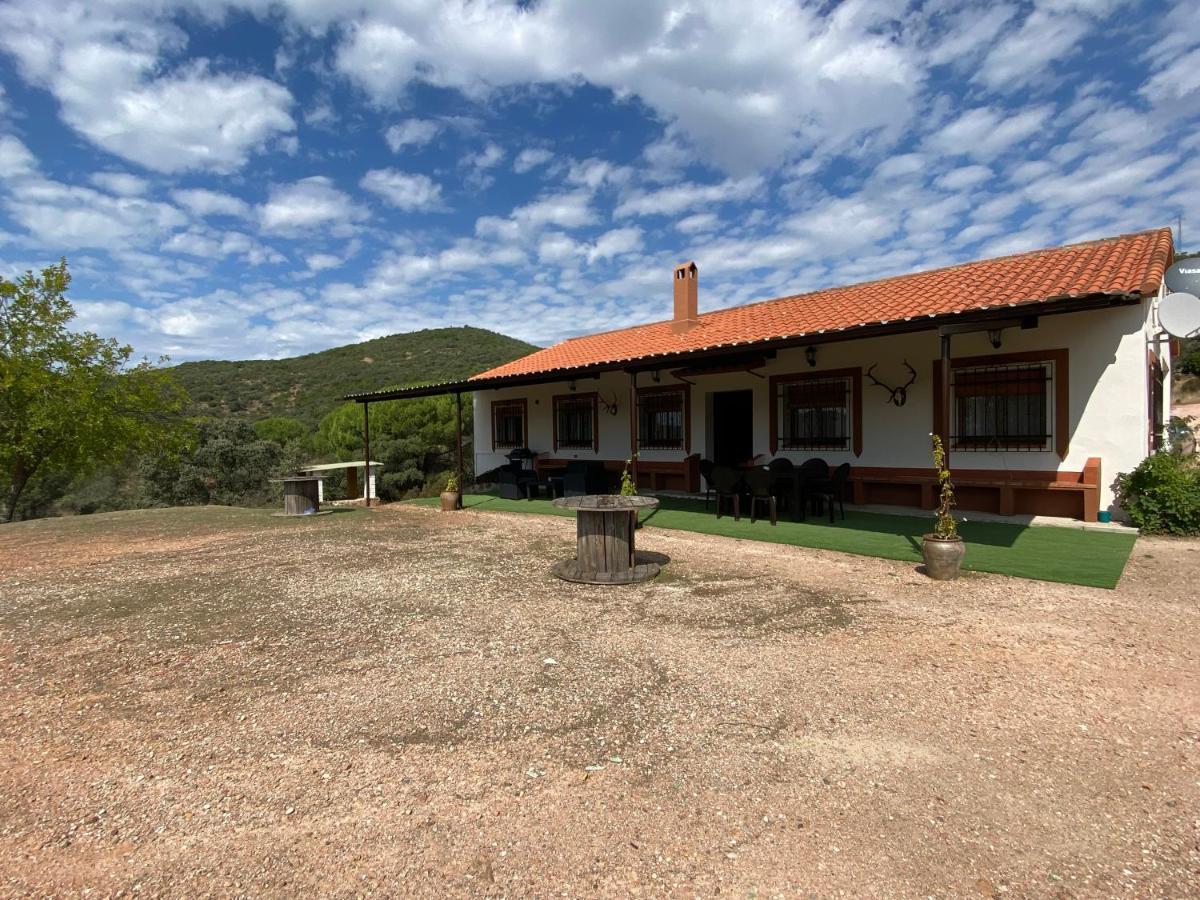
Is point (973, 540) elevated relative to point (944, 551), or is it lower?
lower

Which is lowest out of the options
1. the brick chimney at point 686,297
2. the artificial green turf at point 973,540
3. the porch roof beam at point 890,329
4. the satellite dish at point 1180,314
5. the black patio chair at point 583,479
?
the artificial green turf at point 973,540

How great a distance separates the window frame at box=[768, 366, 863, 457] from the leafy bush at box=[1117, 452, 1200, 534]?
318 centimetres

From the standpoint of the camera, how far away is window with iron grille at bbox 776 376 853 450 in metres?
9.44

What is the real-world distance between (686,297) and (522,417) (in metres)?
4.84

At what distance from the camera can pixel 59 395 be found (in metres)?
14.9

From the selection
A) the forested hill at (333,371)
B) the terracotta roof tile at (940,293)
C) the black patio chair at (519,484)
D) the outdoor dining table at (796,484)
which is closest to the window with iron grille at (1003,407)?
the terracotta roof tile at (940,293)

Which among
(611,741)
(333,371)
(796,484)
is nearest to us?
(611,741)

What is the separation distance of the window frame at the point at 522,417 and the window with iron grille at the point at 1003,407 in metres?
9.11

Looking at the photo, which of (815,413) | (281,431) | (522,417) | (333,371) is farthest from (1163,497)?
(333,371)

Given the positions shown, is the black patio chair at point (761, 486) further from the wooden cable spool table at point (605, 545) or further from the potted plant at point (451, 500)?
the potted plant at point (451, 500)

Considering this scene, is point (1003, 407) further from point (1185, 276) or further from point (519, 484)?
point (519, 484)

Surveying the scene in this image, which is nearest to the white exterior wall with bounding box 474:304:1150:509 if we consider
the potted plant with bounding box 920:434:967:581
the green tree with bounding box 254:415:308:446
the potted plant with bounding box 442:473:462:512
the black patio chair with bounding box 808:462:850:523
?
the black patio chair with bounding box 808:462:850:523

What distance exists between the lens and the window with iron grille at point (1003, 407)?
7.73 meters

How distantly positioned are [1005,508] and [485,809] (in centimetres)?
805
